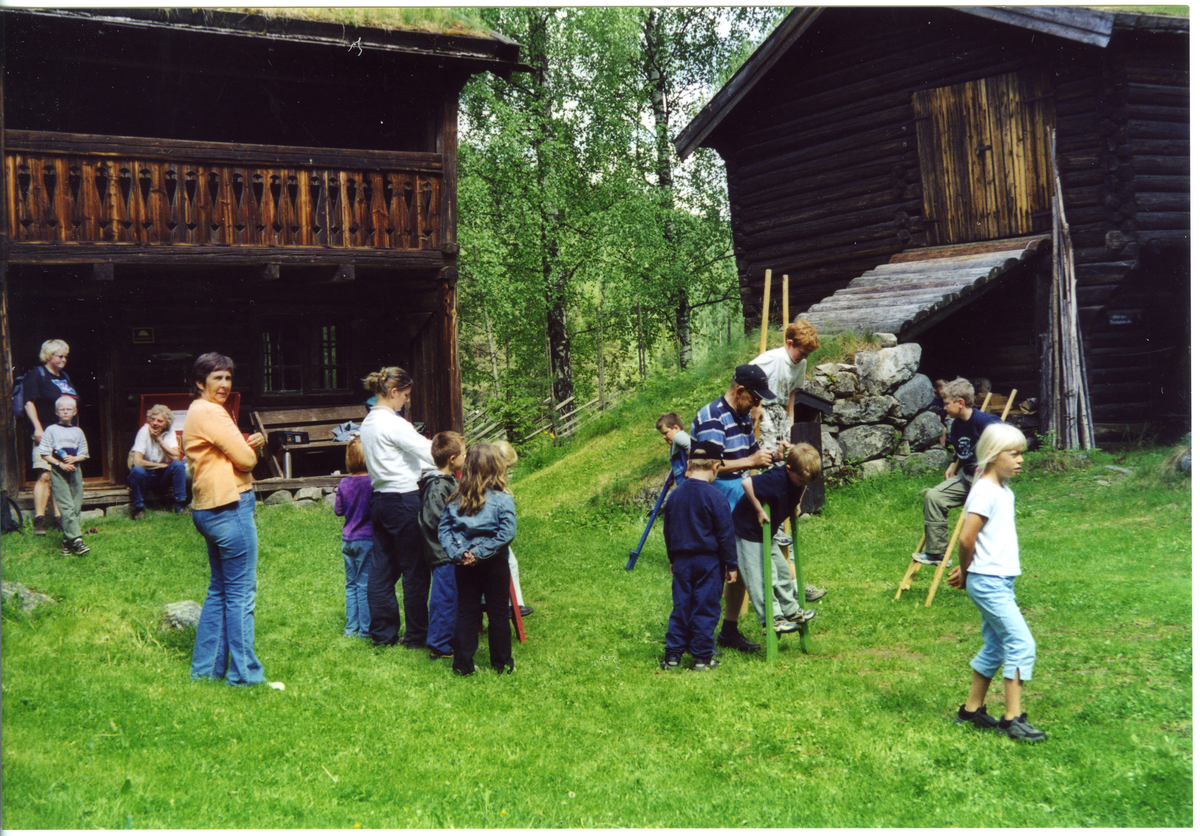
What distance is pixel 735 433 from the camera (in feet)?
20.4

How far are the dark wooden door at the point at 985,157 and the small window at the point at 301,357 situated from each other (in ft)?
28.5

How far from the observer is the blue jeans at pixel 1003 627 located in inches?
179

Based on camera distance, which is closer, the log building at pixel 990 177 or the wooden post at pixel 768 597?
the wooden post at pixel 768 597

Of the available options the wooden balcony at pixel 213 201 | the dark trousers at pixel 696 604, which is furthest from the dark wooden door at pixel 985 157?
the dark trousers at pixel 696 604

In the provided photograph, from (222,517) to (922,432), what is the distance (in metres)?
8.88

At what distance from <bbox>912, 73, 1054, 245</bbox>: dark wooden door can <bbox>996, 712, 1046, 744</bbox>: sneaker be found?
9.78 meters

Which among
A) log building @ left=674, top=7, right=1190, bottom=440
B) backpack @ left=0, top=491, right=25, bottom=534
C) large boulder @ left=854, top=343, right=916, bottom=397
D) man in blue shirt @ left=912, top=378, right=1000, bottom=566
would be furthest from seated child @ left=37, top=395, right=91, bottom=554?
log building @ left=674, top=7, right=1190, bottom=440

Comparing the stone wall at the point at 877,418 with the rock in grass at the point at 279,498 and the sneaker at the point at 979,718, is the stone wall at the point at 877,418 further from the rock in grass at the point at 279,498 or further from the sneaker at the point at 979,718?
the sneaker at the point at 979,718

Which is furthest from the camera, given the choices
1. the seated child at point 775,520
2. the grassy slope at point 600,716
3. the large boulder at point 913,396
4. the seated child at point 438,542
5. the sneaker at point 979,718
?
the large boulder at point 913,396

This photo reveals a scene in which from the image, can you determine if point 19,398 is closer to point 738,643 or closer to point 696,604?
point 696,604

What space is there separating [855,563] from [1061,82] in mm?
7628

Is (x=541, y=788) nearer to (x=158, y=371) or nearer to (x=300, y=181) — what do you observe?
(x=300, y=181)

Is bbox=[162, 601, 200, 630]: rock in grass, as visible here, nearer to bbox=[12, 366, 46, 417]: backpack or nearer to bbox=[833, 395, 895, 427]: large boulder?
bbox=[12, 366, 46, 417]: backpack

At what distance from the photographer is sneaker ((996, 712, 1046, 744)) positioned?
4.56 m
